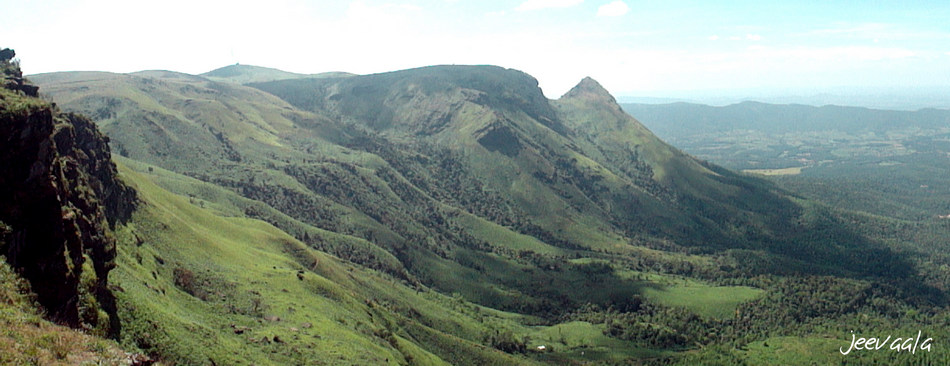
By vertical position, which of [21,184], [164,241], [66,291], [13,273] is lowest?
[164,241]

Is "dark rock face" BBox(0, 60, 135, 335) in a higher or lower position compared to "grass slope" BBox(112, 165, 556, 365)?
higher

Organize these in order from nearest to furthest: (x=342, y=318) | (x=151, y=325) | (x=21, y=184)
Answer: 1. (x=21, y=184)
2. (x=151, y=325)
3. (x=342, y=318)

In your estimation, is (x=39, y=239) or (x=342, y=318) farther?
(x=342, y=318)

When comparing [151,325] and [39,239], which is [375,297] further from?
[39,239]

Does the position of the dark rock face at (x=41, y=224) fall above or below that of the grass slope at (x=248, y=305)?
above

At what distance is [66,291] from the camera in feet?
145

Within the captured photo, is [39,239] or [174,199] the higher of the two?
[39,239]

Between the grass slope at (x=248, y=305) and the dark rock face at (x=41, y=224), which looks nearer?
the dark rock face at (x=41, y=224)

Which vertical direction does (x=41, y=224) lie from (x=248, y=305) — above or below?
above

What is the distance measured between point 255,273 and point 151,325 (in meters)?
65.4

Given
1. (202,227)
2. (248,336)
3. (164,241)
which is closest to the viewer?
(248,336)

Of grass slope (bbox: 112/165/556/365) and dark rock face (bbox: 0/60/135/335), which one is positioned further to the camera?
grass slope (bbox: 112/165/556/365)

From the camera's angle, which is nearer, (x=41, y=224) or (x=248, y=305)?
(x=41, y=224)

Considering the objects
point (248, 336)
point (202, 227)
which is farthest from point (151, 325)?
point (202, 227)
